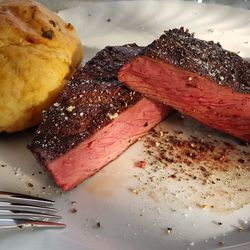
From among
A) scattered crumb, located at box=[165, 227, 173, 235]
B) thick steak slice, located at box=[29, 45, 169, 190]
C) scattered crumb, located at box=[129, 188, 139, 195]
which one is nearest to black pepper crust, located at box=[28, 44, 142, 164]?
thick steak slice, located at box=[29, 45, 169, 190]

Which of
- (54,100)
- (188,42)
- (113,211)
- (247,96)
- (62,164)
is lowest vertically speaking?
(113,211)

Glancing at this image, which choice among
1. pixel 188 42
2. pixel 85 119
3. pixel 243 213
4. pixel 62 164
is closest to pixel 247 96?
pixel 188 42

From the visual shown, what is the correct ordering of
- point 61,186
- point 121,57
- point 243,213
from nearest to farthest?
point 243,213 → point 61,186 → point 121,57

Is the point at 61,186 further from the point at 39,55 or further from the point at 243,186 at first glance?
the point at 243,186

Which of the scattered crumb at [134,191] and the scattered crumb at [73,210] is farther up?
the scattered crumb at [134,191]

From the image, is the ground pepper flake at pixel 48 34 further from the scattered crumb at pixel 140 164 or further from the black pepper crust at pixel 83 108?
the scattered crumb at pixel 140 164

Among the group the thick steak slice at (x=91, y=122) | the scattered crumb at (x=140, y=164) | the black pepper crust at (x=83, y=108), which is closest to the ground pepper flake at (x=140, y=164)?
the scattered crumb at (x=140, y=164)
